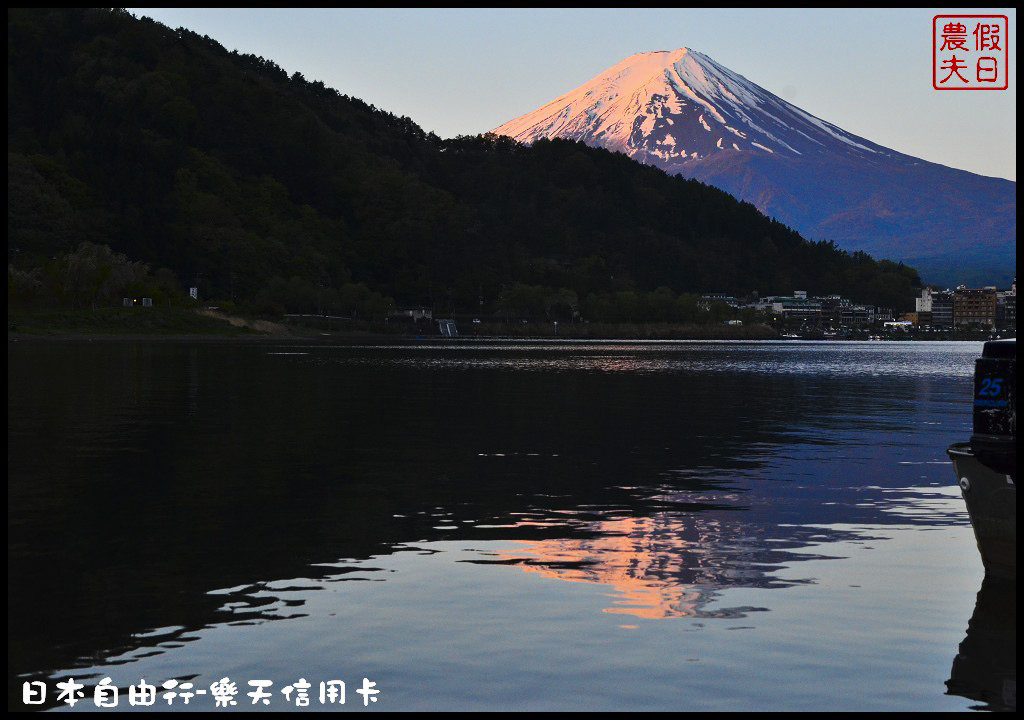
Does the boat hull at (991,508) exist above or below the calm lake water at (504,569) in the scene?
above

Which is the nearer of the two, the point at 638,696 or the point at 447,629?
the point at 638,696

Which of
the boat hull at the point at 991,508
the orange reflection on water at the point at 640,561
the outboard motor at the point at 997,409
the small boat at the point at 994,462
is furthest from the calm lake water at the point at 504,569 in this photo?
the outboard motor at the point at 997,409

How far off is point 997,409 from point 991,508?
1541 mm

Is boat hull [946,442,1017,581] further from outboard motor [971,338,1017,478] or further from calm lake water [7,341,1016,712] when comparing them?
calm lake water [7,341,1016,712]

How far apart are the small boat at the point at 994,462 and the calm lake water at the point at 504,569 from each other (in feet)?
2.77

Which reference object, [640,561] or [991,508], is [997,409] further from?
[640,561]

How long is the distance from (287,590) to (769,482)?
17.9 meters

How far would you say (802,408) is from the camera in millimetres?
67312

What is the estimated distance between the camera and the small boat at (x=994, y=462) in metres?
19.2

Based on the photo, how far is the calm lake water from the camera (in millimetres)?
14773

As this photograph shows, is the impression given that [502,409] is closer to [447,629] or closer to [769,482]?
[769,482]

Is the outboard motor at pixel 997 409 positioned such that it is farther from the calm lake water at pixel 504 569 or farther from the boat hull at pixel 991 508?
the calm lake water at pixel 504 569

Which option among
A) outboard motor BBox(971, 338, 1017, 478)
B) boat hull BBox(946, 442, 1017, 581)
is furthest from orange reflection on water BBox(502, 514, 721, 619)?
outboard motor BBox(971, 338, 1017, 478)

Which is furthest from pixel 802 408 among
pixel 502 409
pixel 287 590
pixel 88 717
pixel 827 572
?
pixel 88 717
